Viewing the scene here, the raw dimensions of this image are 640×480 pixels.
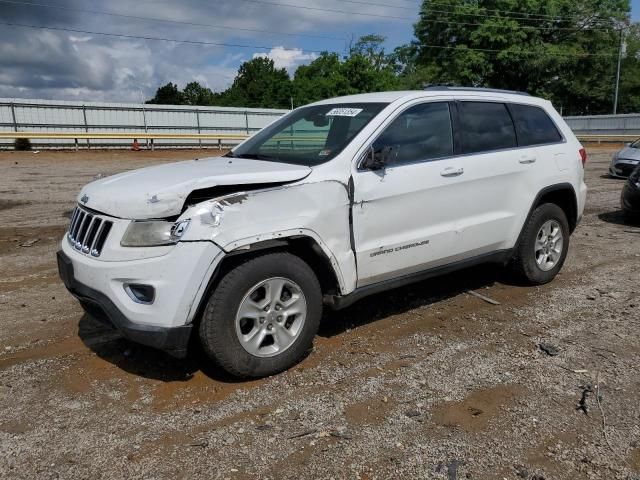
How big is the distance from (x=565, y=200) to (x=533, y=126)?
2.98 ft

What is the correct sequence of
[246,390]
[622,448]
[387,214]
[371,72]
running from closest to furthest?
[622,448]
[246,390]
[387,214]
[371,72]

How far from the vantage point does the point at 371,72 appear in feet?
148

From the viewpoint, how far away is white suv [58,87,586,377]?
321 centimetres

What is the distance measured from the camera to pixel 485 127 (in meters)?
4.80

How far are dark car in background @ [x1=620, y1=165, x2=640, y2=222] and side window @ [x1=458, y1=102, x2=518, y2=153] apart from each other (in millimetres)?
4582

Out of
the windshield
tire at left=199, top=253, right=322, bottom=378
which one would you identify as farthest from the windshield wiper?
tire at left=199, top=253, right=322, bottom=378

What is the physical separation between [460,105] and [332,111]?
1.10 meters

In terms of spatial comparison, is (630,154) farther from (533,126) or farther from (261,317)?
(261,317)

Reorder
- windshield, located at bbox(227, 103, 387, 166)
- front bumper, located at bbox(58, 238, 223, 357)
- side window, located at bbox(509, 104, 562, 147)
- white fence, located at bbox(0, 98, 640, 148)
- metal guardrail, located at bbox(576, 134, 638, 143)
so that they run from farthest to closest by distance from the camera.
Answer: metal guardrail, located at bbox(576, 134, 638, 143)
white fence, located at bbox(0, 98, 640, 148)
side window, located at bbox(509, 104, 562, 147)
windshield, located at bbox(227, 103, 387, 166)
front bumper, located at bbox(58, 238, 223, 357)

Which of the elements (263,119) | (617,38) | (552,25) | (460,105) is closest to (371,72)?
(263,119)

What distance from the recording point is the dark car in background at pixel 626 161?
14.3 meters

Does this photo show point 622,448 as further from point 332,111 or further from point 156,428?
point 332,111

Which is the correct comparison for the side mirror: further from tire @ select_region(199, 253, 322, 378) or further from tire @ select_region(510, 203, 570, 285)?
tire @ select_region(510, 203, 570, 285)

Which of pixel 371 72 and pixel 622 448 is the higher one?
pixel 371 72
